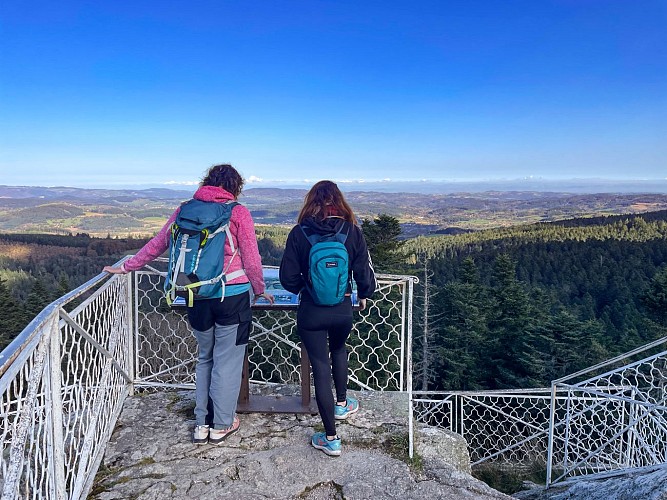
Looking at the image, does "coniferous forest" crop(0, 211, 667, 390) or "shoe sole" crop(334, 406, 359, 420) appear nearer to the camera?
"shoe sole" crop(334, 406, 359, 420)


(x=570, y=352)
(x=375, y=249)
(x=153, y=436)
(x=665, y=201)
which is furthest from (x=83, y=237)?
(x=665, y=201)

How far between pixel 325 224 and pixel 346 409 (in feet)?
5.20

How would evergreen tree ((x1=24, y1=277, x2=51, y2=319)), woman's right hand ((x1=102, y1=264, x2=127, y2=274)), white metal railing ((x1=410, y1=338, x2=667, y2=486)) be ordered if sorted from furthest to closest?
evergreen tree ((x1=24, y1=277, x2=51, y2=319)) → white metal railing ((x1=410, y1=338, x2=667, y2=486)) → woman's right hand ((x1=102, y1=264, x2=127, y2=274))

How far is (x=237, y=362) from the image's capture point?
3.07 meters

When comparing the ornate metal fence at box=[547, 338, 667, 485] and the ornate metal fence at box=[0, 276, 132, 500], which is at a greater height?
the ornate metal fence at box=[0, 276, 132, 500]

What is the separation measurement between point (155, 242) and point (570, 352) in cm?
2247

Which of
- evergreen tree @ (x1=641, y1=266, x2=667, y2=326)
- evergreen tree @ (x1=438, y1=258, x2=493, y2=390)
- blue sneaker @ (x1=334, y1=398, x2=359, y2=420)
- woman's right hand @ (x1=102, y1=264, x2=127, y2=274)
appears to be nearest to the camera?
woman's right hand @ (x1=102, y1=264, x2=127, y2=274)

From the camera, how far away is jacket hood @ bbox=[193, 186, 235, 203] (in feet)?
9.11

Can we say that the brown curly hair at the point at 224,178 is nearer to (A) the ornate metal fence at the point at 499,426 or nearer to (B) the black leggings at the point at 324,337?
(B) the black leggings at the point at 324,337

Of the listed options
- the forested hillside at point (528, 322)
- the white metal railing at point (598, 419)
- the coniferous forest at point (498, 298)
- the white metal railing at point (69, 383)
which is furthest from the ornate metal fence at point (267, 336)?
the forested hillside at point (528, 322)

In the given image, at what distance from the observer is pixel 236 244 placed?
293 cm

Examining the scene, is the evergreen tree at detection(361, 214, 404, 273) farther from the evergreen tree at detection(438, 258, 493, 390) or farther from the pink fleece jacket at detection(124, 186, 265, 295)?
the pink fleece jacket at detection(124, 186, 265, 295)

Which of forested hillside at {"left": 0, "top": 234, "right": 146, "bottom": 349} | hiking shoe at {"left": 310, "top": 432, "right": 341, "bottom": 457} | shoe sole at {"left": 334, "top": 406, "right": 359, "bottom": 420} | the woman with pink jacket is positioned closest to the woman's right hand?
the woman with pink jacket

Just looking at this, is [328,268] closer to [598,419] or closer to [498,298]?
[598,419]
